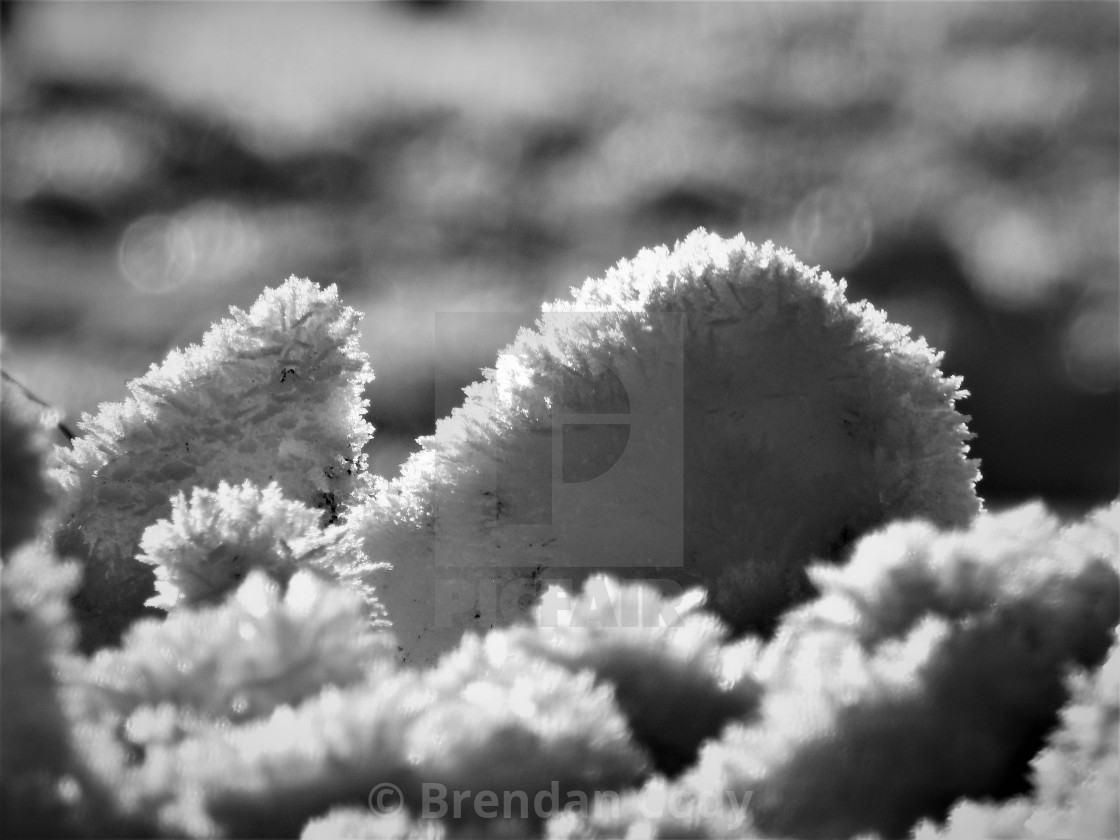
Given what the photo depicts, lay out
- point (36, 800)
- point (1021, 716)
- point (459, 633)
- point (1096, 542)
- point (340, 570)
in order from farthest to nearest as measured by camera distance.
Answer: point (459, 633) → point (340, 570) → point (1096, 542) → point (1021, 716) → point (36, 800)

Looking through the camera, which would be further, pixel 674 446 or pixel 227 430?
pixel 227 430

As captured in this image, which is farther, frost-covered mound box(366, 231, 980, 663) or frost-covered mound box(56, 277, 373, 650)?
frost-covered mound box(56, 277, 373, 650)

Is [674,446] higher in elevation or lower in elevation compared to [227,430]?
lower

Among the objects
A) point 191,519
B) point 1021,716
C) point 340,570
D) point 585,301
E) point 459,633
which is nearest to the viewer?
point 1021,716

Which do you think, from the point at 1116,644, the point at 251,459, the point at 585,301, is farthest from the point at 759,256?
the point at 1116,644

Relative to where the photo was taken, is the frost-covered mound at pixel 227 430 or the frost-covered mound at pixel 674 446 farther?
the frost-covered mound at pixel 227 430

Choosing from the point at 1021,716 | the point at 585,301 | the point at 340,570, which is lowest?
the point at 1021,716

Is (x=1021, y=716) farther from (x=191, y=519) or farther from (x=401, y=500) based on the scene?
(x=401, y=500)

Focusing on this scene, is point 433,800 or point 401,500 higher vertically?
point 401,500
